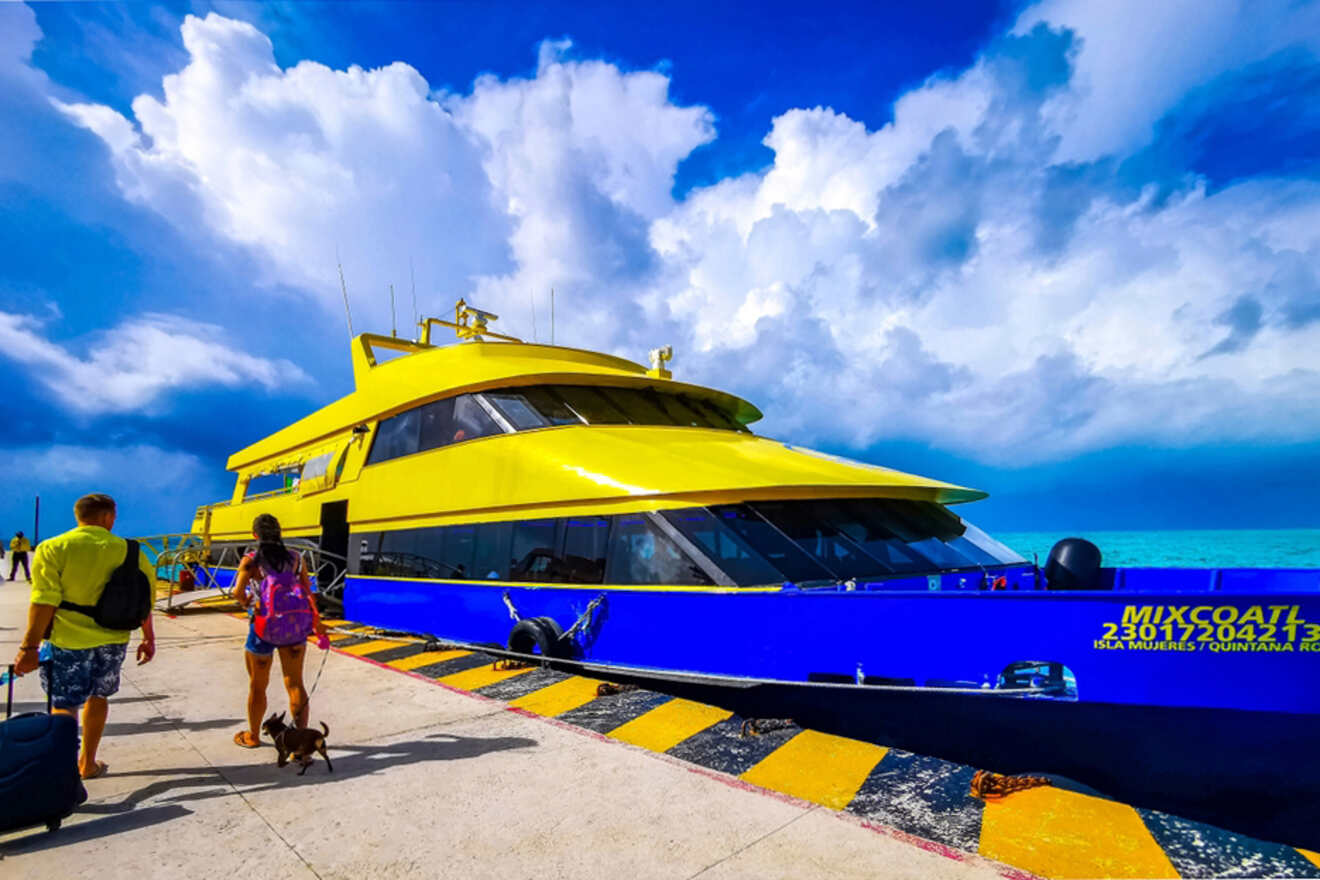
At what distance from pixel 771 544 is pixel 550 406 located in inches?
134

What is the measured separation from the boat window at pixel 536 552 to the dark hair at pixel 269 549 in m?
2.68

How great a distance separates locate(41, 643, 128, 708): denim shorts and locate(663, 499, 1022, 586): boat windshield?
390cm

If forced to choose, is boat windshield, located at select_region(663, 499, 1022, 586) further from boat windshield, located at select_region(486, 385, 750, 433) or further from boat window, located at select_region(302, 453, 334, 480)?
boat window, located at select_region(302, 453, 334, 480)

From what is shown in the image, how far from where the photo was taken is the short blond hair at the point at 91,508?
402 centimetres

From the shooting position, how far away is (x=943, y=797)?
12.6ft

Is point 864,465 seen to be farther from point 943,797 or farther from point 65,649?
point 65,649

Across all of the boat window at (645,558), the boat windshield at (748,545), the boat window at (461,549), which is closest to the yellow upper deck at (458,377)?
the boat window at (461,549)

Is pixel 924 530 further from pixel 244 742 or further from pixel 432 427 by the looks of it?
pixel 432 427

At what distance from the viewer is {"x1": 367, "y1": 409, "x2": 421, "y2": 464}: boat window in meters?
9.40

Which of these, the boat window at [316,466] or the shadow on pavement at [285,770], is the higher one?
the boat window at [316,466]

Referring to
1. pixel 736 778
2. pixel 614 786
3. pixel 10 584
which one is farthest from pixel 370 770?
pixel 10 584

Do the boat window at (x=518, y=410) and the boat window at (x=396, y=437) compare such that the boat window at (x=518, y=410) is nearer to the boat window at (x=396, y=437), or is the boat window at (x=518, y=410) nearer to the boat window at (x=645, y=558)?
the boat window at (x=396, y=437)

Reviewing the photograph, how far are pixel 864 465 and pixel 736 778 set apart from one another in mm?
4616

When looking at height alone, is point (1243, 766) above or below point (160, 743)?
above
